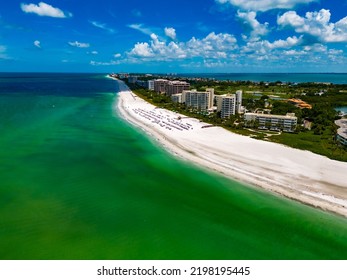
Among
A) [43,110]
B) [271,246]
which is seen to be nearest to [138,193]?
[271,246]

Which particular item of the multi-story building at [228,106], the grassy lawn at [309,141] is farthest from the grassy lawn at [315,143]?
the multi-story building at [228,106]

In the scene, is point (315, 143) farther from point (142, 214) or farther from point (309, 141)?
point (142, 214)

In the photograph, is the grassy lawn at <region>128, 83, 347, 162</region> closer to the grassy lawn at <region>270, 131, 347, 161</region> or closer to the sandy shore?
the grassy lawn at <region>270, 131, 347, 161</region>

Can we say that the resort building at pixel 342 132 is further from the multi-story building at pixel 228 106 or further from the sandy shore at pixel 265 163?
the multi-story building at pixel 228 106

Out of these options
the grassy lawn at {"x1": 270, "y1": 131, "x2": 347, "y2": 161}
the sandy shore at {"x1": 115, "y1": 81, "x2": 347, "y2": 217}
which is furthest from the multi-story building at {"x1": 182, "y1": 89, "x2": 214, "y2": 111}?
the grassy lawn at {"x1": 270, "y1": 131, "x2": 347, "y2": 161}

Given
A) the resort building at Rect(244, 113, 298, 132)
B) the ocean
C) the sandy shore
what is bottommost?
the ocean
